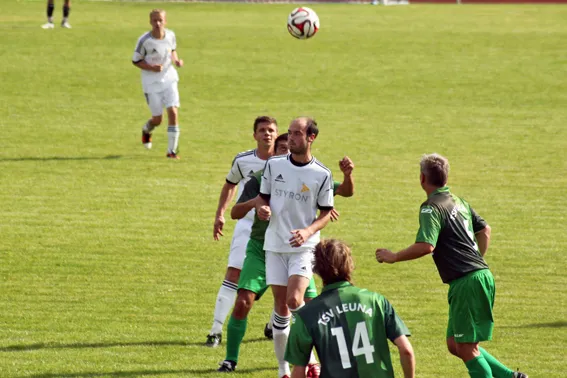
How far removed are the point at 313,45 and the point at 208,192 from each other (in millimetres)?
18562

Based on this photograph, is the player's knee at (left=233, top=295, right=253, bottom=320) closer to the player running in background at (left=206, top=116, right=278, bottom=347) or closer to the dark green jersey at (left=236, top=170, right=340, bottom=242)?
the dark green jersey at (left=236, top=170, right=340, bottom=242)

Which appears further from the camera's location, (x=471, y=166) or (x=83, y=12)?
(x=83, y=12)

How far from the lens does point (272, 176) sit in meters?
8.71

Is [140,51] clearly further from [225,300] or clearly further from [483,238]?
[483,238]

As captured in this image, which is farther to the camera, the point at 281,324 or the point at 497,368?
the point at 281,324

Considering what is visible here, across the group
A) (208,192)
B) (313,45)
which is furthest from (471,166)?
(313,45)

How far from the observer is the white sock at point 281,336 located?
878cm

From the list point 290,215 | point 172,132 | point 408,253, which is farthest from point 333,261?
point 172,132

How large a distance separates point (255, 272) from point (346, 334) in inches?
129

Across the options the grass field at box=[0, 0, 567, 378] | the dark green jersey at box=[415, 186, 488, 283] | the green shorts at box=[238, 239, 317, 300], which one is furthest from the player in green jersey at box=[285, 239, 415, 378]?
the grass field at box=[0, 0, 567, 378]

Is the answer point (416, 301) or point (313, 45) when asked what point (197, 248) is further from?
point (313, 45)

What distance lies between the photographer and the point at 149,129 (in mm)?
20328

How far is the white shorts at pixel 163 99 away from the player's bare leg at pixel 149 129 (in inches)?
7.6

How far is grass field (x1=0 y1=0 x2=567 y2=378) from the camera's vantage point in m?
10.7
